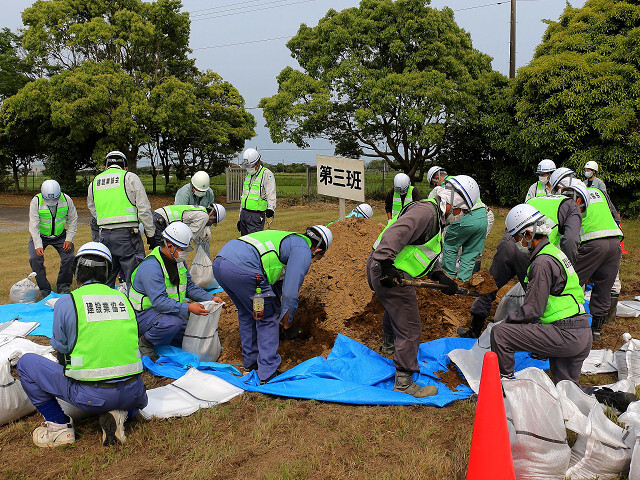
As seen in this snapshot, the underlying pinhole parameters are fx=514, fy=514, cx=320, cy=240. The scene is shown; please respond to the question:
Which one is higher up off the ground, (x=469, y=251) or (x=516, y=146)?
(x=516, y=146)

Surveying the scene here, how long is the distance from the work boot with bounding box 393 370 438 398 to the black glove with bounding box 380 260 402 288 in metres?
0.86

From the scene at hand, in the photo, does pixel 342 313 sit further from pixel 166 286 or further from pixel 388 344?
pixel 166 286

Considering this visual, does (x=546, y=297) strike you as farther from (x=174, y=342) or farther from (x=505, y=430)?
(x=174, y=342)

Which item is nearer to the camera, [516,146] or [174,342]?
[174,342]

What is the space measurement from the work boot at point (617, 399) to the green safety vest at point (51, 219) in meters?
6.99

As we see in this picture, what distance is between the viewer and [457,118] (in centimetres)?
1698

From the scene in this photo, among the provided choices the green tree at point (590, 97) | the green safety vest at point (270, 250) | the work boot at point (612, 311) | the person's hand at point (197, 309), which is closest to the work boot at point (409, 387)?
the green safety vest at point (270, 250)

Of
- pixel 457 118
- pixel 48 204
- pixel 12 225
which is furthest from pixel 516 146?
pixel 12 225

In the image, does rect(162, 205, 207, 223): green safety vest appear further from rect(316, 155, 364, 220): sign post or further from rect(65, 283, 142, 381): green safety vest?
rect(316, 155, 364, 220): sign post

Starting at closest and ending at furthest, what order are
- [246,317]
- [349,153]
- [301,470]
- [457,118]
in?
[301,470]
[246,317]
[457,118]
[349,153]

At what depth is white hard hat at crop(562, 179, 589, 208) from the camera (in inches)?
211

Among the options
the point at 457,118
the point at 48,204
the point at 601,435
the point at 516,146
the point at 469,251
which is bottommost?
the point at 601,435

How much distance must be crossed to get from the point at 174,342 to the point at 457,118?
1406 centimetres

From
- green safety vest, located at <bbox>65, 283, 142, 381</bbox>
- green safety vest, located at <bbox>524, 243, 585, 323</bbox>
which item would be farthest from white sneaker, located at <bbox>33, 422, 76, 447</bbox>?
green safety vest, located at <bbox>524, 243, 585, 323</bbox>
